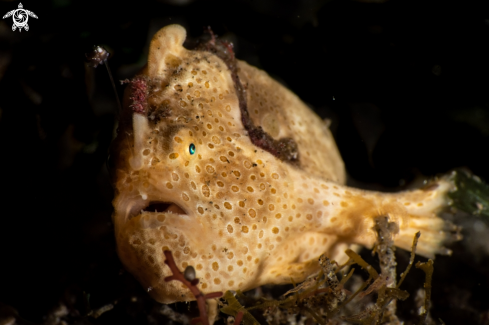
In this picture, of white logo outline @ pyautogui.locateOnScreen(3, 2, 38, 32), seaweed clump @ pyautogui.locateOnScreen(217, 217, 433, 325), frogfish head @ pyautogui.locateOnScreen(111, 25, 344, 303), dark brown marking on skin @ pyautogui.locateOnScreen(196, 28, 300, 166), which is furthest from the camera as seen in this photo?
white logo outline @ pyautogui.locateOnScreen(3, 2, 38, 32)

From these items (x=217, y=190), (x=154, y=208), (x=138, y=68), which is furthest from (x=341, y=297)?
(x=138, y=68)

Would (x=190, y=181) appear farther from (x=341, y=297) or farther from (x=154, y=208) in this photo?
(x=341, y=297)

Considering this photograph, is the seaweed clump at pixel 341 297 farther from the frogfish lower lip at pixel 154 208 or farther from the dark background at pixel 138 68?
the dark background at pixel 138 68

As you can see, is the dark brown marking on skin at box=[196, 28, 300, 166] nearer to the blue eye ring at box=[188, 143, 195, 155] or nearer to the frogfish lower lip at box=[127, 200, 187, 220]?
the blue eye ring at box=[188, 143, 195, 155]

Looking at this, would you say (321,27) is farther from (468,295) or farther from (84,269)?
(84,269)

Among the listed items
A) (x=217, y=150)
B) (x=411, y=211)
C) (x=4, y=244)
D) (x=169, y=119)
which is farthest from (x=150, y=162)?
(x=411, y=211)

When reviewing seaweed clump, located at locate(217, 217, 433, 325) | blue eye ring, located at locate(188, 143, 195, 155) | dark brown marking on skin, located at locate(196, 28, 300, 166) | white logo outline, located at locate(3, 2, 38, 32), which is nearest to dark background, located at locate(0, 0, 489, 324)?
white logo outline, located at locate(3, 2, 38, 32)

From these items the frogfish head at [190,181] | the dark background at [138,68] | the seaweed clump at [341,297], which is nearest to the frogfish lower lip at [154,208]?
the frogfish head at [190,181]

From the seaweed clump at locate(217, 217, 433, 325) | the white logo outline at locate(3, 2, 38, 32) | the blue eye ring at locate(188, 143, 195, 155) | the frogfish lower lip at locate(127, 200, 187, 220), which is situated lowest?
the seaweed clump at locate(217, 217, 433, 325)
